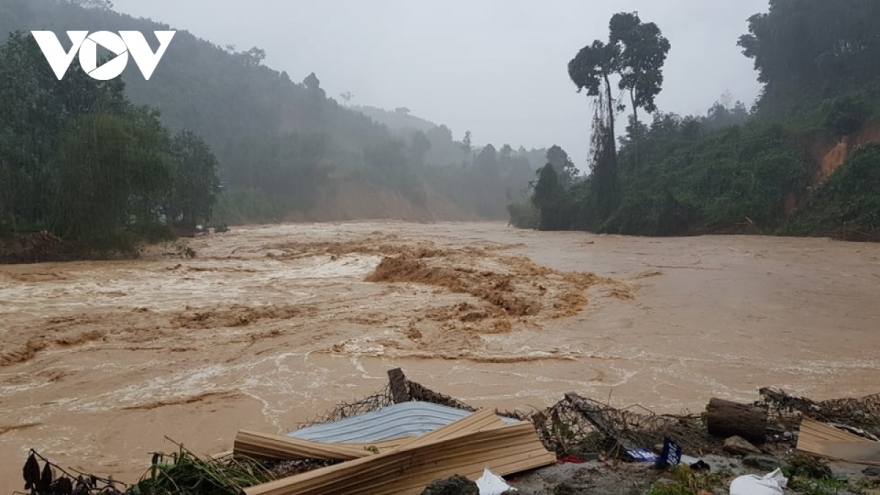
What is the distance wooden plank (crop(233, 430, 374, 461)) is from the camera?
2900mm

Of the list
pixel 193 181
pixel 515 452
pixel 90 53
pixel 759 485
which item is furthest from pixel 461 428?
pixel 193 181

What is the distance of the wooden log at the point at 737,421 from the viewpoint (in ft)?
12.6

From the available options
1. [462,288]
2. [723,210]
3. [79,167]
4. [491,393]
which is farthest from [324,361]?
[723,210]

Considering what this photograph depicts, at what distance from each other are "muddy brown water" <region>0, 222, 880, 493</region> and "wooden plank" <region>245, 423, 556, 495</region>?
2.31 meters

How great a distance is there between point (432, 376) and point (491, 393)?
91 centimetres

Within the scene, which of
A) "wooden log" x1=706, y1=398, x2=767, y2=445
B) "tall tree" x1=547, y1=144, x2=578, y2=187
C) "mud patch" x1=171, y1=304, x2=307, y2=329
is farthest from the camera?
"tall tree" x1=547, y1=144, x2=578, y2=187

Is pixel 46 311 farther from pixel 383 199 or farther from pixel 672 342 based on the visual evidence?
pixel 383 199

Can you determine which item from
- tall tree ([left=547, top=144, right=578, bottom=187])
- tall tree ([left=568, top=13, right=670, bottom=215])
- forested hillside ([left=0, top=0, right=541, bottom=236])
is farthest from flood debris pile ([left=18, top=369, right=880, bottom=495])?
forested hillside ([left=0, top=0, right=541, bottom=236])

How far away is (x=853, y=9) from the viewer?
31734mm

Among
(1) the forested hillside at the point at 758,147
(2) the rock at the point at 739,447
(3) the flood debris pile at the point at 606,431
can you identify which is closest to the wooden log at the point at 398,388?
(3) the flood debris pile at the point at 606,431

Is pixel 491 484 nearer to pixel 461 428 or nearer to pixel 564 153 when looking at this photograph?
pixel 461 428

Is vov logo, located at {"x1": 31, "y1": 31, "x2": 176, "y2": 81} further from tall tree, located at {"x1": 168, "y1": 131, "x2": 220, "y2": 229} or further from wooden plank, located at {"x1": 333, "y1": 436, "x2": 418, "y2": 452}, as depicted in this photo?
wooden plank, located at {"x1": 333, "y1": 436, "x2": 418, "y2": 452}

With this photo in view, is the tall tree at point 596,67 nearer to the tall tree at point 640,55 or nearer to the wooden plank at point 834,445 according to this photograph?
the tall tree at point 640,55

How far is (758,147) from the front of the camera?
28.0 m
